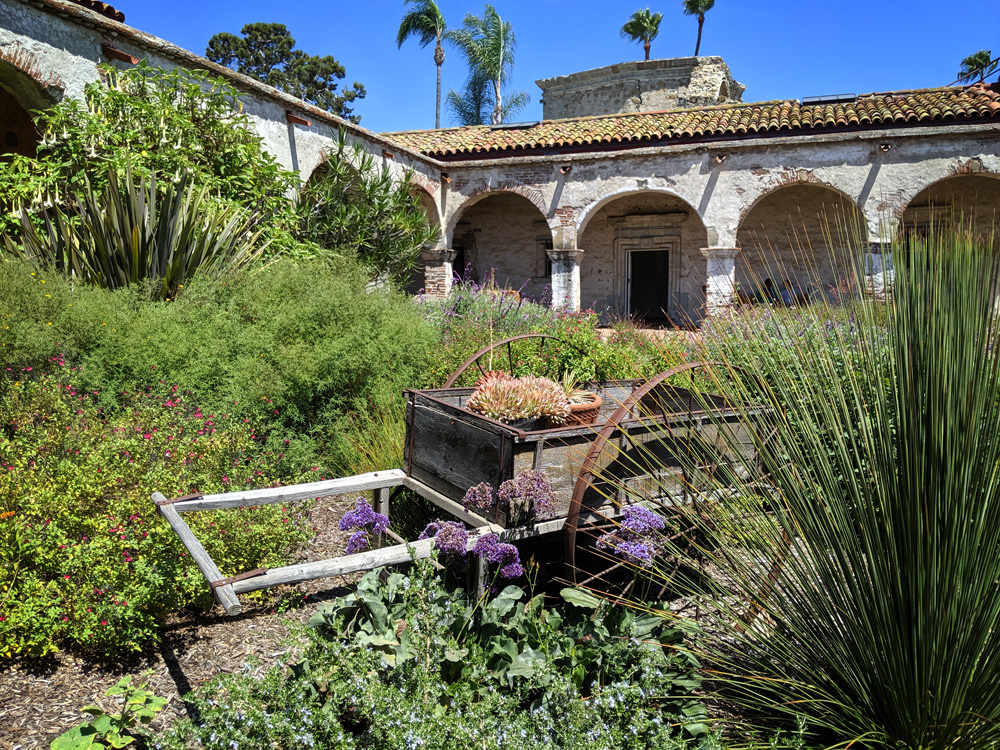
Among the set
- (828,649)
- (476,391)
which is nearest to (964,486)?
(828,649)

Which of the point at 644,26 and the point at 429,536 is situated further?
the point at 644,26

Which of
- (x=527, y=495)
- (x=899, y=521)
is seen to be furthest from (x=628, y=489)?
(x=899, y=521)

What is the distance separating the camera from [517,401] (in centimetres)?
385

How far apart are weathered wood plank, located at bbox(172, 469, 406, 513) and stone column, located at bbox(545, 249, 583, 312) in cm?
1076

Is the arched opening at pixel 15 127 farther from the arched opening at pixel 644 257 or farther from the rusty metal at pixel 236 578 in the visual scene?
the arched opening at pixel 644 257

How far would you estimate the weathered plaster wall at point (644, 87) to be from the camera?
23750 millimetres

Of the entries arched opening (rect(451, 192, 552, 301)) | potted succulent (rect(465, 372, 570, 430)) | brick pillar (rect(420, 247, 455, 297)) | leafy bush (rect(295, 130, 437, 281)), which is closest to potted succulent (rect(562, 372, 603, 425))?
potted succulent (rect(465, 372, 570, 430))

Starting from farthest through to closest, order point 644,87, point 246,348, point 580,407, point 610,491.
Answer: point 644,87 → point 246,348 → point 580,407 → point 610,491

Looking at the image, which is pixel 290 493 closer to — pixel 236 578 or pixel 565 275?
pixel 236 578

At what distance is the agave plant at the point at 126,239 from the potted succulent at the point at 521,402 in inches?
155

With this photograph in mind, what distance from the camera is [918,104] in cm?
1230

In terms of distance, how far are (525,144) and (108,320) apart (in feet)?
34.6

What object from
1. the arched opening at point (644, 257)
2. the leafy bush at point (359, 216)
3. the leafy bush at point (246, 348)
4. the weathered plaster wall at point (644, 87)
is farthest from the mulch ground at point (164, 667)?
the weathered plaster wall at point (644, 87)

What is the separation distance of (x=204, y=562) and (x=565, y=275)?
488 inches
